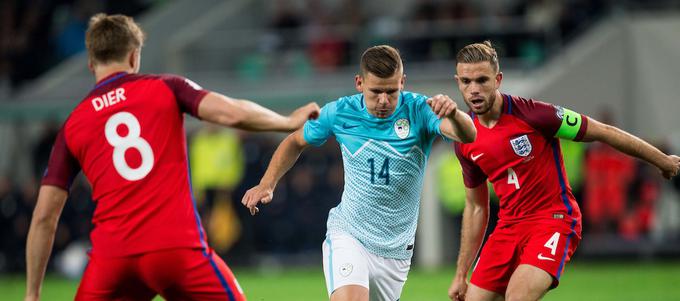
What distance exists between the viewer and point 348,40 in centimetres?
2127

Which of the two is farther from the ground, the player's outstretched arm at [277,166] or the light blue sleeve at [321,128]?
the light blue sleeve at [321,128]

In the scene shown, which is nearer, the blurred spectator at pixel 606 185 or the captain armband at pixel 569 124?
the captain armband at pixel 569 124

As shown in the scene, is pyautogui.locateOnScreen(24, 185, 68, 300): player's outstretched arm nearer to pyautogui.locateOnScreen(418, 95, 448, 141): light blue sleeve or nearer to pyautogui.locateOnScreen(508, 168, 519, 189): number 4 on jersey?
pyautogui.locateOnScreen(418, 95, 448, 141): light blue sleeve

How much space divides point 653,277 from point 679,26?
6.66 metres

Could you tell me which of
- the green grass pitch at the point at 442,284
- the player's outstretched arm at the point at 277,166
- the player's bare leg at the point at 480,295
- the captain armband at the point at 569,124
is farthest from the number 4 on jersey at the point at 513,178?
the green grass pitch at the point at 442,284

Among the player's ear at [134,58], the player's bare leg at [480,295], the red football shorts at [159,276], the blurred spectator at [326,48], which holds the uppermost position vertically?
the blurred spectator at [326,48]

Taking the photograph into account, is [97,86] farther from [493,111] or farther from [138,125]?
[493,111]

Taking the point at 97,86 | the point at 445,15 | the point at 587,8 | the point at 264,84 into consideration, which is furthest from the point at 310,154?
the point at 97,86

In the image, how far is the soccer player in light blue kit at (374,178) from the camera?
7414 mm

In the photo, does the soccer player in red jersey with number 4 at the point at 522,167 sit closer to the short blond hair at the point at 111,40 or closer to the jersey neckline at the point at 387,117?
the jersey neckline at the point at 387,117

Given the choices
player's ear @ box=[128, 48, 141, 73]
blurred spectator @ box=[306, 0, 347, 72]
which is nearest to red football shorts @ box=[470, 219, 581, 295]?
player's ear @ box=[128, 48, 141, 73]

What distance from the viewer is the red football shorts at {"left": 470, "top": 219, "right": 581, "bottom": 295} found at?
770 cm

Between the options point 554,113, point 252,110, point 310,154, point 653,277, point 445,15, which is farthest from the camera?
point 445,15

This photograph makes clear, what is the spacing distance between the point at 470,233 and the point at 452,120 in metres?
1.68
